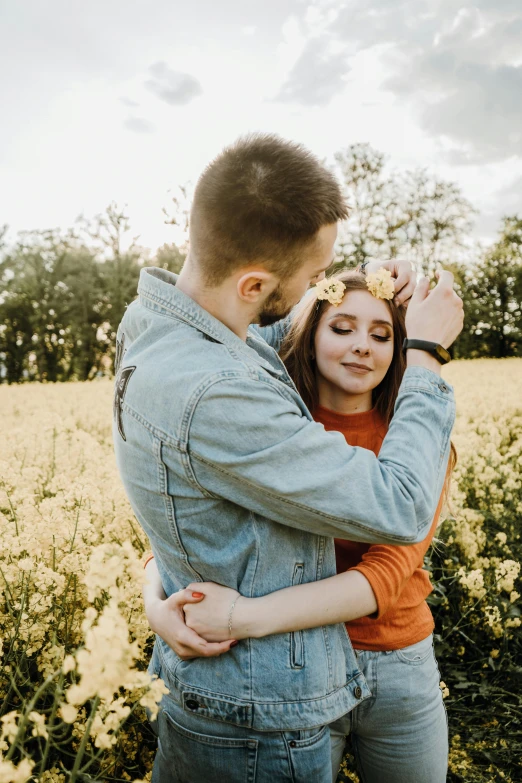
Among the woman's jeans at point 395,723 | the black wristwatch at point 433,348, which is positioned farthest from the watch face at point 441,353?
the woman's jeans at point 395,723

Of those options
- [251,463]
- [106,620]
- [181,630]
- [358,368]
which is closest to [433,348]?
[358,368]

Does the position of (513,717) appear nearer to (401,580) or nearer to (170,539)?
(401,580)

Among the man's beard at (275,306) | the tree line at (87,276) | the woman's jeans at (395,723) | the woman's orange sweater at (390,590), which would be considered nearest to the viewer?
the man's beard at (275,306)

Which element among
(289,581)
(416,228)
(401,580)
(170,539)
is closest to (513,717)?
(401,580)

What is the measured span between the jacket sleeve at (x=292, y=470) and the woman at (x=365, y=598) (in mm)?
255

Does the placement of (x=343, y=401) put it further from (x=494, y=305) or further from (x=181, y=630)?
(x=494, y=305)

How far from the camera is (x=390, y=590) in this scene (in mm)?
1783

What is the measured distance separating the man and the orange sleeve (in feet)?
0.41

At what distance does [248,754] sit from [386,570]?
602 millimetres

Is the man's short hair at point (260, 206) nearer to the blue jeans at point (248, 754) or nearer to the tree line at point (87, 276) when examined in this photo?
the blue jeans at point (248, 754)

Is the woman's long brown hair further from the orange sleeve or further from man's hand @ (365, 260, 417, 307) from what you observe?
the orange sleeve

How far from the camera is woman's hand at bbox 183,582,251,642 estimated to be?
1537 mm

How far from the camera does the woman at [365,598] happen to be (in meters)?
1.57

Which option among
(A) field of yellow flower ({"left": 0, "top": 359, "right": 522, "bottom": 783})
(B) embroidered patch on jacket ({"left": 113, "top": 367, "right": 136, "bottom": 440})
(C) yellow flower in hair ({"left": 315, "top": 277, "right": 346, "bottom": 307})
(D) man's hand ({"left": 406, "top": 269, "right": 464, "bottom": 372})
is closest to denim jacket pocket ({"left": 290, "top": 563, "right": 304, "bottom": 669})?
(A) field of yellow flower ({"left": 0, "top": 359, "right": 522, "bottom": 783})
